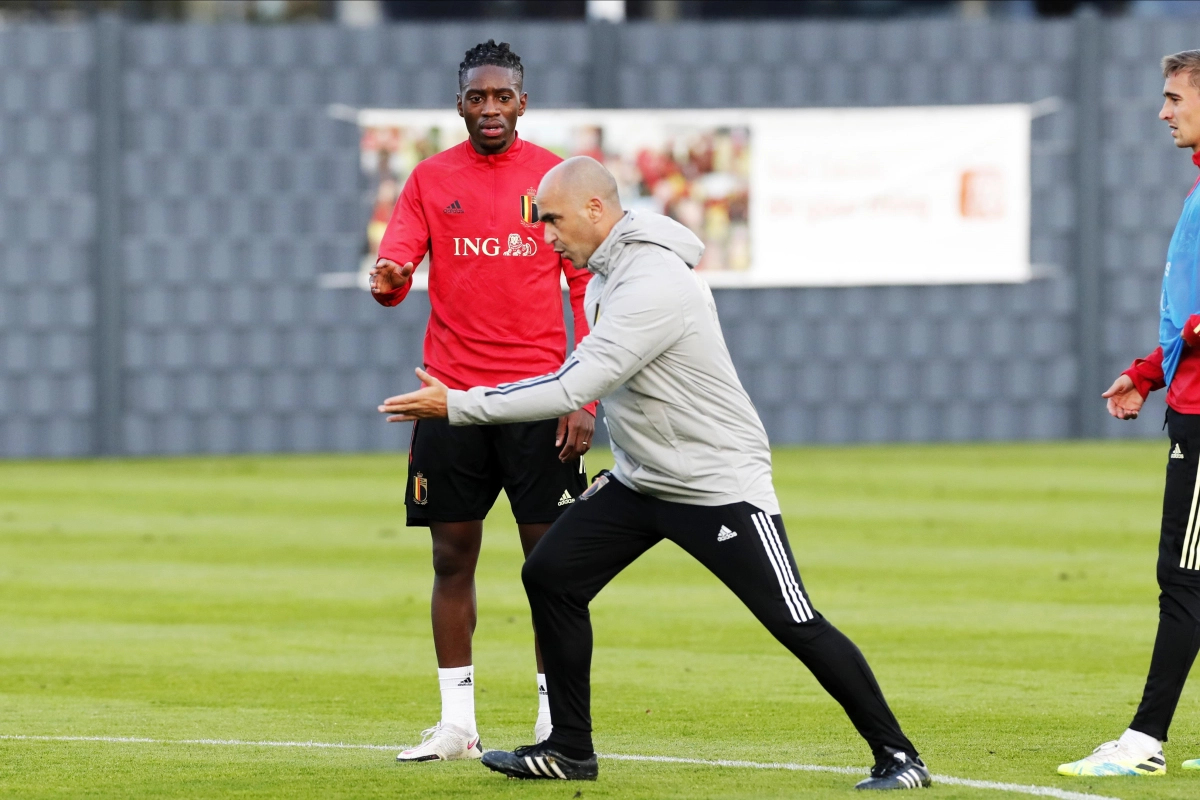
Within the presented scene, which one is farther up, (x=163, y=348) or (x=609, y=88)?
(x=609, y=88)

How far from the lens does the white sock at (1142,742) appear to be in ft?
21.1

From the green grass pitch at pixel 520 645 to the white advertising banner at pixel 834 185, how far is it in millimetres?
5649

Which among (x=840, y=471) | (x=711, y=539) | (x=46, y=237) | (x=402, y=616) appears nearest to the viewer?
(x=711, y=539)

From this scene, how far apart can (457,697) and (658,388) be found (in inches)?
63.1

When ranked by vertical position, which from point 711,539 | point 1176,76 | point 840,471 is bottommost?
point 840,471

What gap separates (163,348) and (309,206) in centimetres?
234

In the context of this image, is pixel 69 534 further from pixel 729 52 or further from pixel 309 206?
pixel 729 52

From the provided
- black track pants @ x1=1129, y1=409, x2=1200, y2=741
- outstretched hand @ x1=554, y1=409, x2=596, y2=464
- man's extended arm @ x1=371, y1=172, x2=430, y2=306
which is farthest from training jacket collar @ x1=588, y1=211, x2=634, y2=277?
black track pants @ x1=1129, y1=409, x2=1200, y2=741

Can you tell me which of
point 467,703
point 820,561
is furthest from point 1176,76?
point 820,561

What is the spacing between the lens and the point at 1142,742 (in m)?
6.45

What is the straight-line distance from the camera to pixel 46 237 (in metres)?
23.3

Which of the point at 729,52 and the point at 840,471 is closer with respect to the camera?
the point at 840,471

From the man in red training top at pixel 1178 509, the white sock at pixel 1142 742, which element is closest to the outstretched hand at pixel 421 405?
the man in red training top at pixel 1178 509

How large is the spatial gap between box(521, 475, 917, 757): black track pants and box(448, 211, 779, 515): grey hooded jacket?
9 cm
